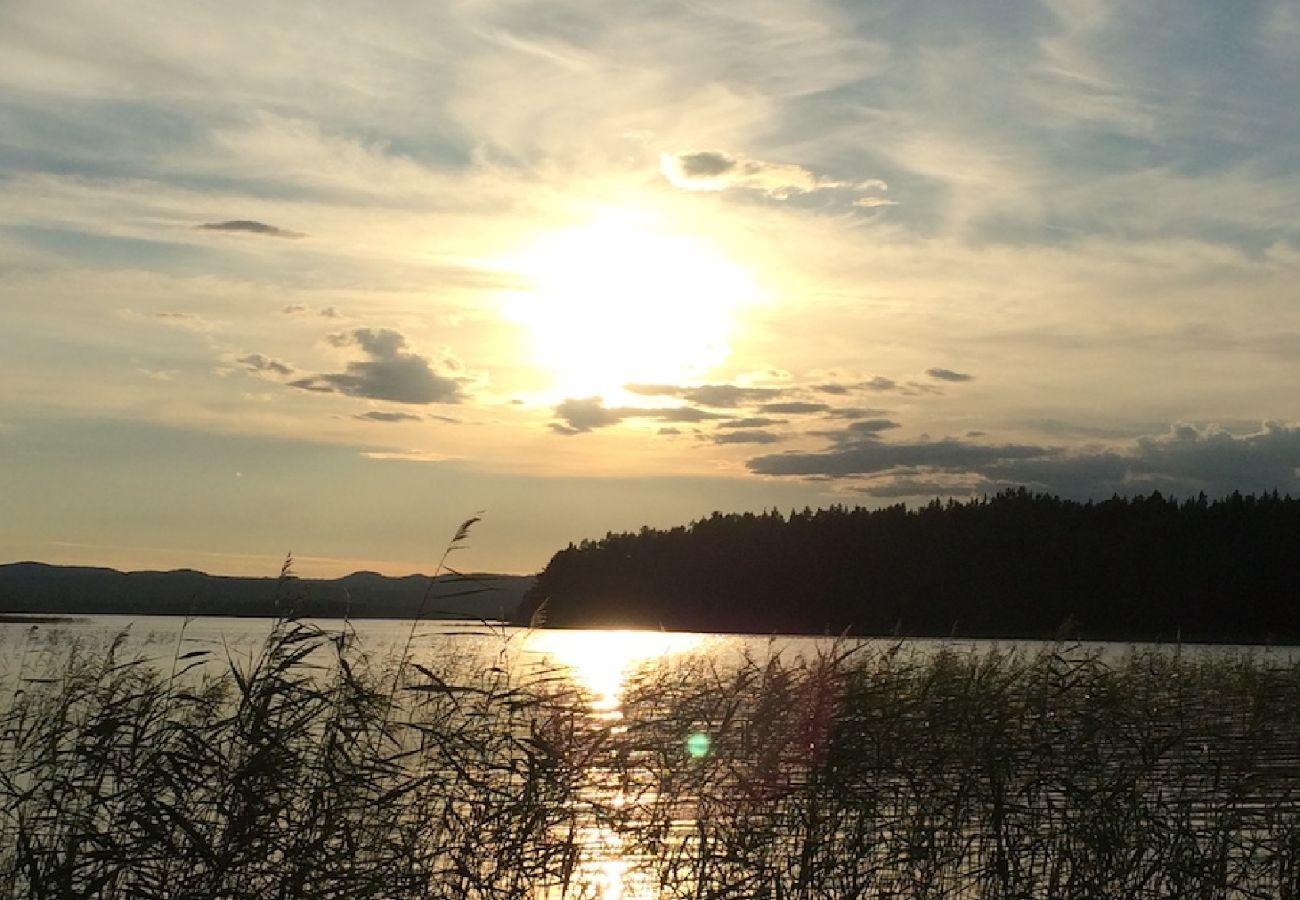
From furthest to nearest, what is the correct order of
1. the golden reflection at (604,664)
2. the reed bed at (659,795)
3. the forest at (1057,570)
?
the forest at (1057,570) → the golden reflection at (604,664) → the reed bed at (659,795)

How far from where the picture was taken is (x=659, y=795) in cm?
1656

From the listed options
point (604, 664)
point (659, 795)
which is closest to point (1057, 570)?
point (604, 664)

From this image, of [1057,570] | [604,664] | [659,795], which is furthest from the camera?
[1057,570]

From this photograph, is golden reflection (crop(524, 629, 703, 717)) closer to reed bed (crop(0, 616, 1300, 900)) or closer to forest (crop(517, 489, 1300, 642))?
reed bed (crop(0, 616, 1300, 900))

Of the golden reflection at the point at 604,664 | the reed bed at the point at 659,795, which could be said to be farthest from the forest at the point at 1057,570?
the reed bed at the point at 659,795

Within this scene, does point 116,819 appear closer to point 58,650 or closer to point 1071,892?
point 1071,892

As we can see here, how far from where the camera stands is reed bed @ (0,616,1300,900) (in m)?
12.9

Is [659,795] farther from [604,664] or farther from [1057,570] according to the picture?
[1057,570]

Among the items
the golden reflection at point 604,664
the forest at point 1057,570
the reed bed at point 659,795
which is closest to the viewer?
the reed bed at point 659,795

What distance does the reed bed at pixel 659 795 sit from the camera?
12.9 meters

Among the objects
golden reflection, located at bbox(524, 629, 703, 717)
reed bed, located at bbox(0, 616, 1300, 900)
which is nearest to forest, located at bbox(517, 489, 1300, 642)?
golden reflection, located at bbox(524, 629, 703, 717)

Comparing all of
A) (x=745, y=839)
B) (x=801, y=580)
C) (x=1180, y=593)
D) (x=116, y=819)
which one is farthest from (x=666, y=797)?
(x=801, y=580)

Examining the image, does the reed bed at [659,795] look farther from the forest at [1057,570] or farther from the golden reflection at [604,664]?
the forest at [1057,570]

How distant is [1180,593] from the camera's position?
520ft
